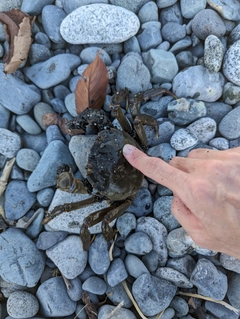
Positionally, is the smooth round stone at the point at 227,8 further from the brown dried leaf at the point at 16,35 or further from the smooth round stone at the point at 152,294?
the smooth round stone at the point at 152,294

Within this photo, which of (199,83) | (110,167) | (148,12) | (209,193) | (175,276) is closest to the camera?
(209,193)

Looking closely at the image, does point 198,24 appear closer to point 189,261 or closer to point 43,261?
point 189,261

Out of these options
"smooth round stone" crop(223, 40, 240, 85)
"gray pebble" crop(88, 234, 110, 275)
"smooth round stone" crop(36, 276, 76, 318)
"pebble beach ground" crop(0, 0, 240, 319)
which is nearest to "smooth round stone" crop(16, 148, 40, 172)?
"pebble beach ground" crop(0, 0, 240, 319)

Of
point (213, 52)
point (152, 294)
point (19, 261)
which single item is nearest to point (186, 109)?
point (213, 52)

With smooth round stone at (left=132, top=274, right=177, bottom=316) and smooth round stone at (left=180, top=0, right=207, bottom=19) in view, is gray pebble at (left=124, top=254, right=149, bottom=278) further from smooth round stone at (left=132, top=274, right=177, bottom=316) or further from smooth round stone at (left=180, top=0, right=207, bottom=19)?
smooth round stone at (left=180, top=0, right=207, bottom=19)

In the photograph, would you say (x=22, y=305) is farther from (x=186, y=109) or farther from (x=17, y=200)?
(x=186, y=109)

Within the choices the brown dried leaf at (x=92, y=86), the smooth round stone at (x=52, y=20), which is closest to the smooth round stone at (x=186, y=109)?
the brown dried leaf at (x=92, y=86)
